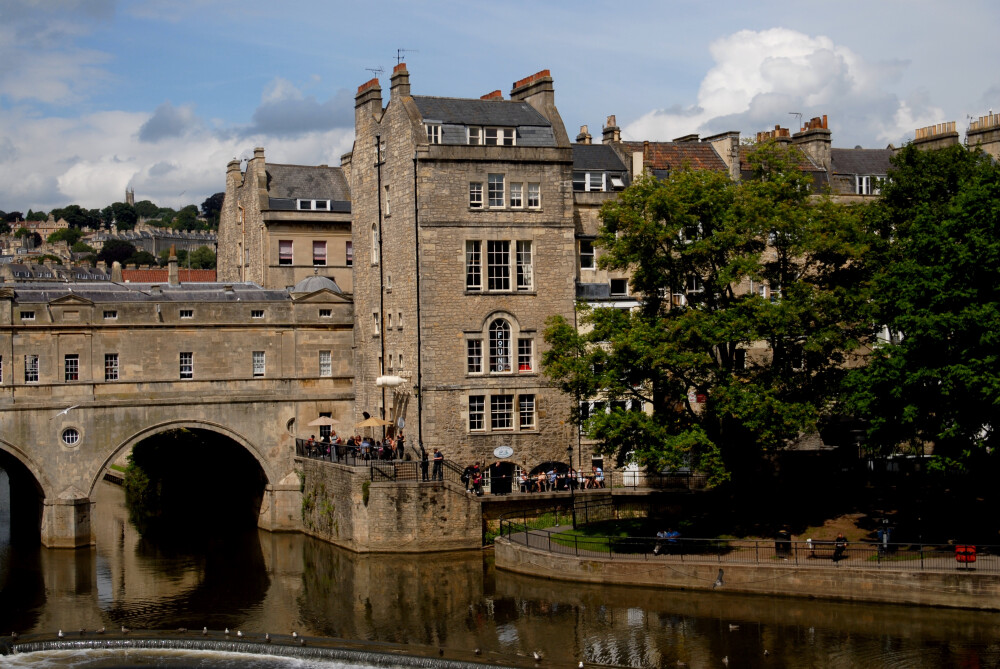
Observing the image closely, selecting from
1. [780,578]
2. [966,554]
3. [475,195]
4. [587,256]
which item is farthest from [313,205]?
[966,554]

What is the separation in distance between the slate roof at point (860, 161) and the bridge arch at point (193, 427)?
28.6 metres

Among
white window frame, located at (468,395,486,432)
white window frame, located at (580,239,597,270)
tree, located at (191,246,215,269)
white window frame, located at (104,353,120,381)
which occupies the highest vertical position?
tree, located at (191,246,215,269)

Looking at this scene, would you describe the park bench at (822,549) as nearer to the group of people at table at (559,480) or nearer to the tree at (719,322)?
the tree at (719,322)

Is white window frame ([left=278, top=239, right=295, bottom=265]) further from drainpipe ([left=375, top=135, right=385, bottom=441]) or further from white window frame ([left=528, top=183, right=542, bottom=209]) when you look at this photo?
white window frame ([left=528, top=183, right=542, bottom=209])

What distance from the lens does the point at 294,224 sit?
62219 millimetres

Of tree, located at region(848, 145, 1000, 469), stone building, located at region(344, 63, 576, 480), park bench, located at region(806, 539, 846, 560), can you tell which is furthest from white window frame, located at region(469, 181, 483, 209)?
park bench, located at region(806, 539, 846, 560)

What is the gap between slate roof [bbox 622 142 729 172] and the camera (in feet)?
184

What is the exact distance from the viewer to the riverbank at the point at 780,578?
114ft

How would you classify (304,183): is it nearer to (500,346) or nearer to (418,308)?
(418,308)

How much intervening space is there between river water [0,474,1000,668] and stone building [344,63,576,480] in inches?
236

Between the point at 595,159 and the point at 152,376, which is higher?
the point at 595,159

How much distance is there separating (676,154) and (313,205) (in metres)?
18.1

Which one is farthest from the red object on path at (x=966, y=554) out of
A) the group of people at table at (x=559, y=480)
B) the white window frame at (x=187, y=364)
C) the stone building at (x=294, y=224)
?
the stone building at (x=294, y=224)

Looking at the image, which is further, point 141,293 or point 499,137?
point 141,293
